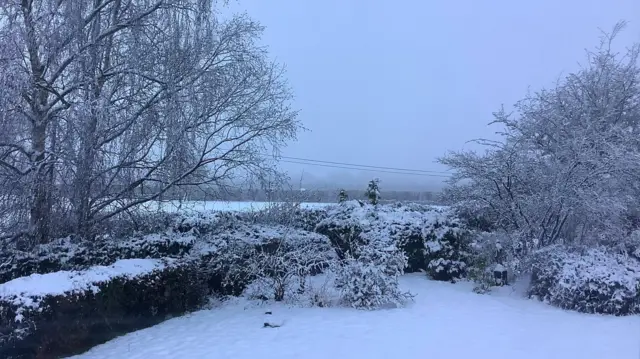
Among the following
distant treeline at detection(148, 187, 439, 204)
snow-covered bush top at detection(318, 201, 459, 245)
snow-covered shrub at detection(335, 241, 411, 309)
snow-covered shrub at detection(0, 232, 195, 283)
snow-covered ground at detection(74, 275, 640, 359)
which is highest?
distant treeline at detection(148, 187, 439, 204)

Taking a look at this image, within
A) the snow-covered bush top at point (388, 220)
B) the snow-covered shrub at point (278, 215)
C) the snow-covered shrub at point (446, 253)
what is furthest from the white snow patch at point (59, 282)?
the snow-covered shrub at point (446, 253)

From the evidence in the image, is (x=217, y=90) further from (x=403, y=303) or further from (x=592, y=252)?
(x=592, y=252)

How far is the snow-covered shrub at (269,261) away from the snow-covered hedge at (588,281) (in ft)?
12.1

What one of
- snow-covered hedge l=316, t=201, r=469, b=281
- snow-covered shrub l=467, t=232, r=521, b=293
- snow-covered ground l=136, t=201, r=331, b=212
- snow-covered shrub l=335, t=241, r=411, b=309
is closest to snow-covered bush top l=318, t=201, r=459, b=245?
snow-covered hedge l=316, t=201, r=469, b=281

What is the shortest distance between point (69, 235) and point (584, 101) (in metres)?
10.8

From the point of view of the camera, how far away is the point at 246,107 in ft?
34.2

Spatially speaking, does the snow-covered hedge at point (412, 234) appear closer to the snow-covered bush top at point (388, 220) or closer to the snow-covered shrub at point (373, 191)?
the snow-covered bush top at point (388, 220)

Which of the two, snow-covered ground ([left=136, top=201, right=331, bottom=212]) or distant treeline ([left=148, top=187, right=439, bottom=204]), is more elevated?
distant treeline ([left=148, top=187, right=439, bottom=204])

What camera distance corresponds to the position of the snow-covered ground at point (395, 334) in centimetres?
647

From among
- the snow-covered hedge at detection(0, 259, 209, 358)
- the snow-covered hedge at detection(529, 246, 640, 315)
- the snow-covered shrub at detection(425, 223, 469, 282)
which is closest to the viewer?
the snow-covered hedge at detection(0, 259, 209, 358)

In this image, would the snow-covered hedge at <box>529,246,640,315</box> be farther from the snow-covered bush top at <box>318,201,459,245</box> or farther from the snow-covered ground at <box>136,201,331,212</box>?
the snow-covered ground at <box>136,201,331,212</box>

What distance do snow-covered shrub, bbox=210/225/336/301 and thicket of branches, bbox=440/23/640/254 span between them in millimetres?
3851

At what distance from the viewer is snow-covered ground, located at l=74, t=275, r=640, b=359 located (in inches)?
255

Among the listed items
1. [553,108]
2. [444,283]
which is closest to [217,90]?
[444,283]
